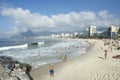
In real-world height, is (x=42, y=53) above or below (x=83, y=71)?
below

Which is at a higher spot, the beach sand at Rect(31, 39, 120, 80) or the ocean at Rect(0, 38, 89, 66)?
the beach sand at Rect(31, 39, 120, 80)

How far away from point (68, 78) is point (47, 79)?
1810 millimetres

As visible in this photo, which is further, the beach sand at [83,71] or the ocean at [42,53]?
the ocean at [42,53]

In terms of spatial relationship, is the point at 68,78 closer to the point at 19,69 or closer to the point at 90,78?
the point at 90,78

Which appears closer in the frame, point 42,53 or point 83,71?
point 83,71

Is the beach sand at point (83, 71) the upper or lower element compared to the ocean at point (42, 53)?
upper

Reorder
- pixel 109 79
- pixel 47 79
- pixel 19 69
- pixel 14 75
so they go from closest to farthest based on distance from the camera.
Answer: pixel 109 79, pixel 47 79, pixel 14 75, pixel 19 69

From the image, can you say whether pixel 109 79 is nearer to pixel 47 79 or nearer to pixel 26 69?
pixel 47 79

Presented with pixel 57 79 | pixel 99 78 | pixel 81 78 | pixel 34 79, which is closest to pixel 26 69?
pixel 34 79

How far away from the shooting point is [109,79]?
39.3 feet

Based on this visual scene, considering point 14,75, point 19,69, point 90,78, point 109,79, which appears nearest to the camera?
point 109,79

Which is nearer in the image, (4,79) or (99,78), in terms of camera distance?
(99,78)

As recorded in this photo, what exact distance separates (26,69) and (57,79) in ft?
17.0

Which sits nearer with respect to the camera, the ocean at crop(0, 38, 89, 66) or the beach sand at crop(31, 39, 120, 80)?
the beach sand at crop(31, 39, 120, 80)
